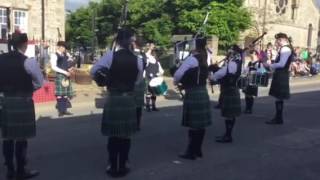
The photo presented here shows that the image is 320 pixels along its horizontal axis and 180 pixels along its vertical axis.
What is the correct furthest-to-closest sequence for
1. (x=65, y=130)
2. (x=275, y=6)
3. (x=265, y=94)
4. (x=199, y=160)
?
(x=275, y=6) → (x=265, y=94) → (x=65, y=130) → (x=199, y=160)

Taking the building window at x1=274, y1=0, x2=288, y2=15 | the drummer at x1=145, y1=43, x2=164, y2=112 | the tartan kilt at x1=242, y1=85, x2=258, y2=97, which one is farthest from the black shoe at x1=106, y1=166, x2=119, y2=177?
the building window at x1=274, y1=0, x2=288, y2=15

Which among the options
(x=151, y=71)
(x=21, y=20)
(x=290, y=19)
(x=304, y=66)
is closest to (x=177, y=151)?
(x=151, y=71)

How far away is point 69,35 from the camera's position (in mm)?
49094

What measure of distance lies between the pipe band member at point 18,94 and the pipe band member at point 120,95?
0.73m

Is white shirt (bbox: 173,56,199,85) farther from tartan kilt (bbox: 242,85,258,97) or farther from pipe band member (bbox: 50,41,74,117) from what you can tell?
tartan kilt (bbox: 242,85,258,97)

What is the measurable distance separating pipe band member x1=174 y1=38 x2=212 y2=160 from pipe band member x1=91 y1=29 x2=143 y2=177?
880 mm

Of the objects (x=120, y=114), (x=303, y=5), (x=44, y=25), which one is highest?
(x=303, y=5)

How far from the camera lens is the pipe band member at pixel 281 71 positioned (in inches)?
402

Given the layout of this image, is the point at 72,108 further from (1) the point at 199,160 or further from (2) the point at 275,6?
(2) the point at 275,6

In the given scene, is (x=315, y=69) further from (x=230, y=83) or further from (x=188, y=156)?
(x=188, y=156)

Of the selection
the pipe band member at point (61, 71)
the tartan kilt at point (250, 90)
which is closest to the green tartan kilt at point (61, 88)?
the pipe band member at point (61, 71)

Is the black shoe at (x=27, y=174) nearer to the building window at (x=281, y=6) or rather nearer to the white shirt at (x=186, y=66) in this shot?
the white shirt at (x=186, y=66)

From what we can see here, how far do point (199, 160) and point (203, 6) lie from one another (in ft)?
79.6

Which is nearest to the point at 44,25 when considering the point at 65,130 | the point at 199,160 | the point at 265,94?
the point at 265,94
